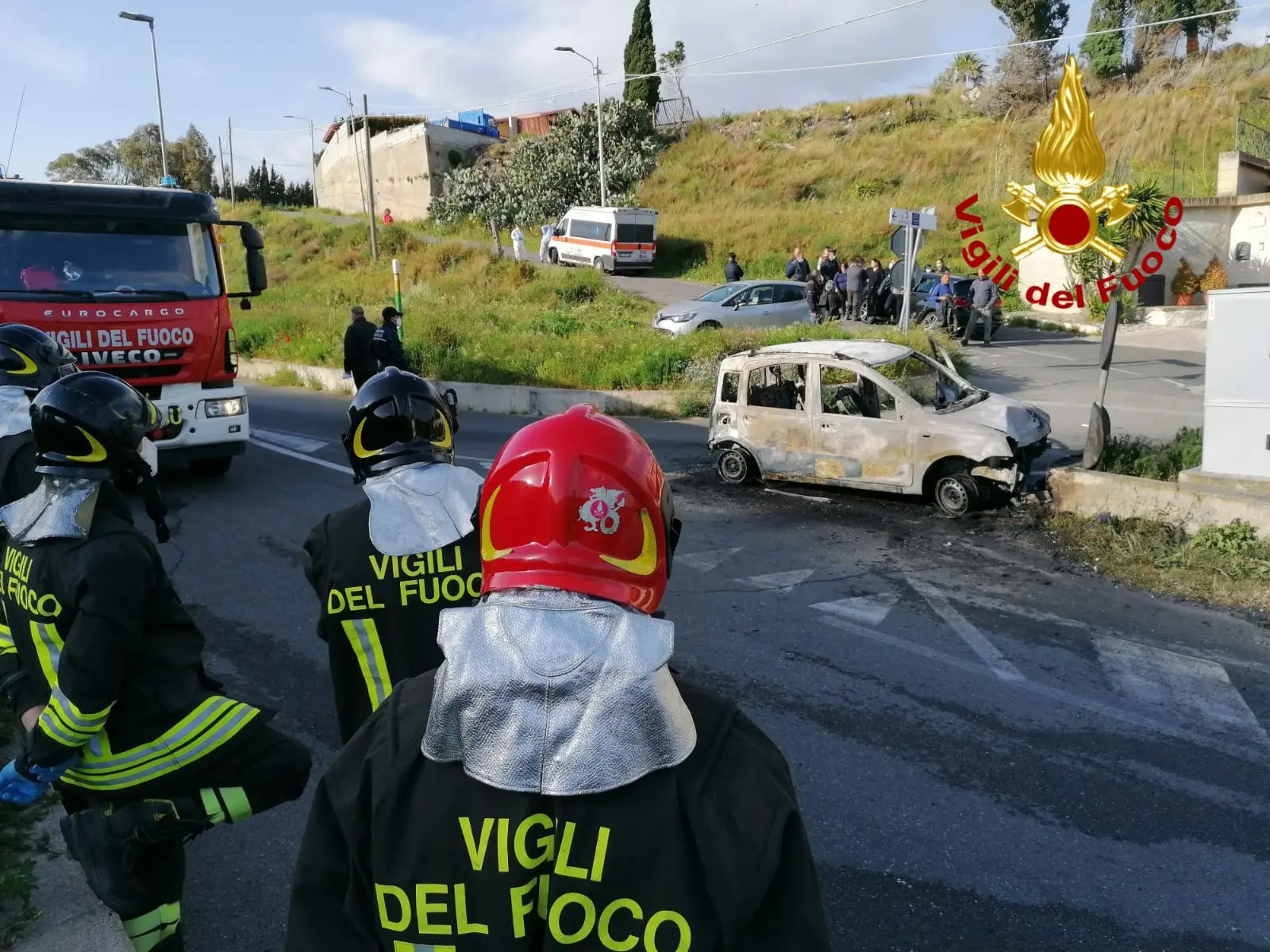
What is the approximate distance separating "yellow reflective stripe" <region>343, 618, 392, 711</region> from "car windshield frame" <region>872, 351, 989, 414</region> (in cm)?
776

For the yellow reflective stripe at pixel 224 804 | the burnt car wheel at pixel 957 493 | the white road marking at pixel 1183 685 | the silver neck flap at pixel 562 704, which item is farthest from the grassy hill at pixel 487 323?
the silver neck flap at pixel 562 704

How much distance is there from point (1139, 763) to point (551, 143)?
44732mm

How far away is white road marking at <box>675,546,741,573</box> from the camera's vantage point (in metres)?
8.05

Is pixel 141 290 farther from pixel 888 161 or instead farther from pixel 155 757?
pixel 888 161

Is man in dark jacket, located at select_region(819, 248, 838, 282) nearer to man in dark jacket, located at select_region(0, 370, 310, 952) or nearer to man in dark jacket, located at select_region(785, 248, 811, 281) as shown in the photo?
man in dark jacket, located at select_region(785, 248, 811, 281)

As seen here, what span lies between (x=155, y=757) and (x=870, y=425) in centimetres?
802

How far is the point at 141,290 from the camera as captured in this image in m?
9.25

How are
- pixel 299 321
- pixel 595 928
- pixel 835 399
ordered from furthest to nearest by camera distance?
1. pixel 299 321
2. pixel 835 399
3. pixel 595 928

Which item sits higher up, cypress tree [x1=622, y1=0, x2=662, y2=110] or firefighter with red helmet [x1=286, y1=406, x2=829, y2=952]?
cypress tree [x1=622, y1=0, x2=662, y2=110]

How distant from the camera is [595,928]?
1387mm

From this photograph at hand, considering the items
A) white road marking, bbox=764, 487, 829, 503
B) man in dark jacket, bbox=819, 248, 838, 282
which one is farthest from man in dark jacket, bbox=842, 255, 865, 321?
white road marking, bbox=764, 487, 829, 503

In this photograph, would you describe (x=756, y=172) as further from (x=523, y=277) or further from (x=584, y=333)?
(x=584, y=333)

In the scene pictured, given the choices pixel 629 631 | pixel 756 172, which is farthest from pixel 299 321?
pixel 756 172

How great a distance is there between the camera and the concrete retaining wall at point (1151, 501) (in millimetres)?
7828
